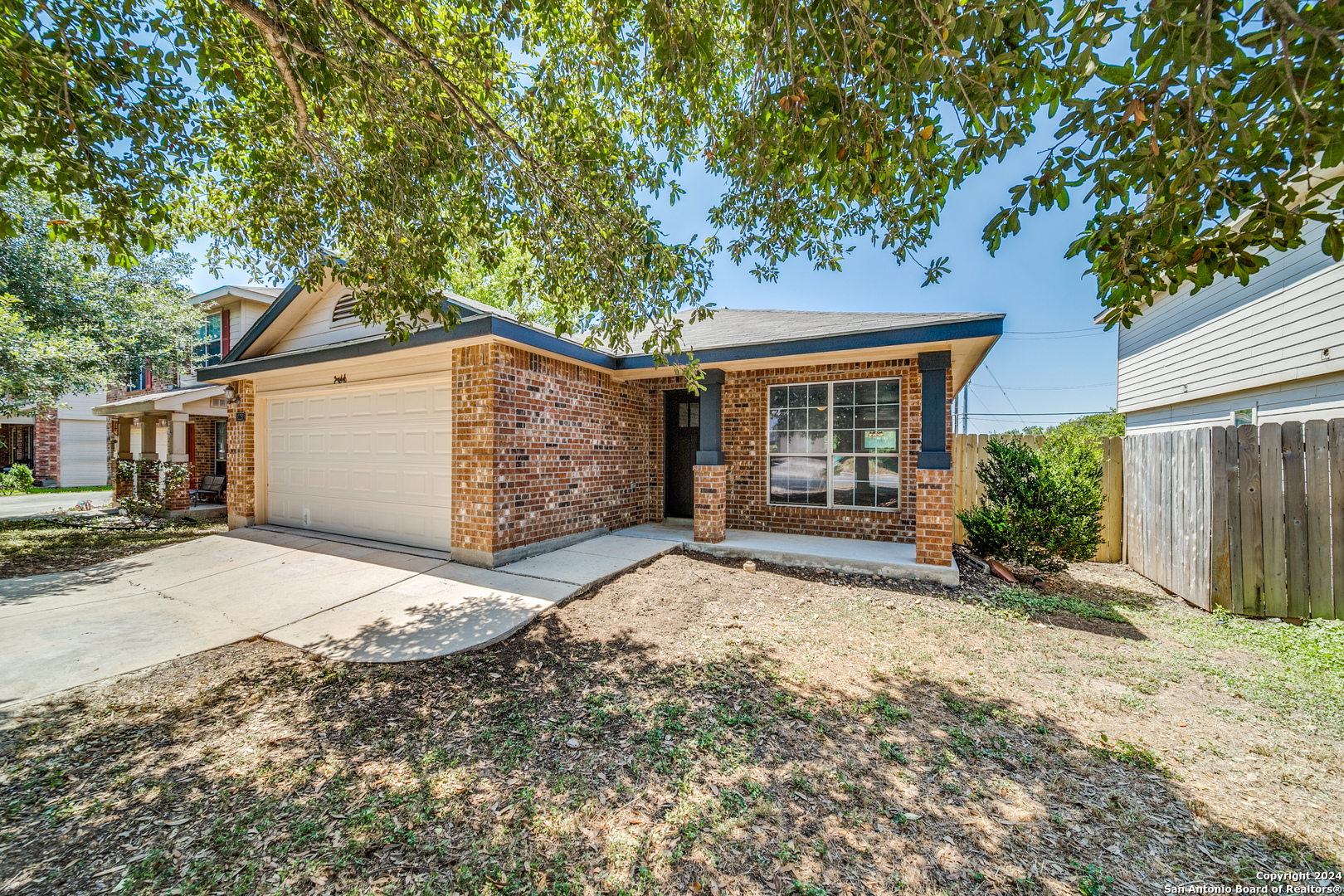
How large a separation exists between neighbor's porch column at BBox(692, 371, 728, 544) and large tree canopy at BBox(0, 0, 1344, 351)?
2392 millimetres

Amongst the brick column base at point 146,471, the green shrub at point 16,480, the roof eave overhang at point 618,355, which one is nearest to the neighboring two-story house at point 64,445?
the green shrub at point 16,480

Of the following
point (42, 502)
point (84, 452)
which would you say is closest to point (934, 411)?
point (42, 502)

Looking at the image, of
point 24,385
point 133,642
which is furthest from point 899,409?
point 24,385

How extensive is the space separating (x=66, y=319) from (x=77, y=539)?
5745 millimetres

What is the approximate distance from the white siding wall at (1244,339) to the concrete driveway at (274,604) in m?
8.67

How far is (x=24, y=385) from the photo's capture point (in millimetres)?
9148

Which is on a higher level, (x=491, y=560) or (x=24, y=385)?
(x=24, y=385)

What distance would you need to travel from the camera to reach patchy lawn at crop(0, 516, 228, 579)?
646cm

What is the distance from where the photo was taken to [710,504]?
7254 mm

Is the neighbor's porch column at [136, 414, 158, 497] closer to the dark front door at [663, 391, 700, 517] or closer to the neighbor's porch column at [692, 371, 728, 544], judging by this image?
the dark front door at [663, 391, 700, 517]

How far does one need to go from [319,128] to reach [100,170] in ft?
5.49

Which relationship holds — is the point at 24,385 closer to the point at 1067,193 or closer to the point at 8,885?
the point at 8,885

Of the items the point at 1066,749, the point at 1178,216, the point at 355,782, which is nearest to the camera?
the point at 1178,216

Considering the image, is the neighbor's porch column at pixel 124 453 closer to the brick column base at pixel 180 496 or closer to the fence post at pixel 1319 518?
the brick column base at pixel 180 496
